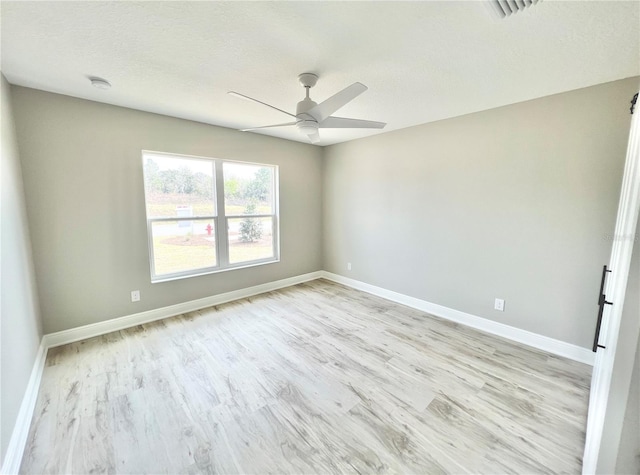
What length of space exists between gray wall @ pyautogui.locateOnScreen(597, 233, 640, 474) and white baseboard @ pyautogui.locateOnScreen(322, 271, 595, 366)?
2.11 metres

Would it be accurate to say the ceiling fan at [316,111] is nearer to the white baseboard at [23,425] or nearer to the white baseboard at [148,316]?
the white baseboard at [23,425]

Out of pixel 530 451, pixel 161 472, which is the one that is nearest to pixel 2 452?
pixel 161 472

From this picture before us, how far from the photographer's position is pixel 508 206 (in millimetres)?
2783

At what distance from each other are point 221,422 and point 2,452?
1.04 metres

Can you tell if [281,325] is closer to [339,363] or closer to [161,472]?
[339,363]

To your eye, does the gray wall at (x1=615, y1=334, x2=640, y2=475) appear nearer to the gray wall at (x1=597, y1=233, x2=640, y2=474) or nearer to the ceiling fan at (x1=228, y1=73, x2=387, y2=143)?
the gray wall at (x1=597, y1=233, x2=640, y2=474)

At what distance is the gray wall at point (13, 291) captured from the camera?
1484 mm

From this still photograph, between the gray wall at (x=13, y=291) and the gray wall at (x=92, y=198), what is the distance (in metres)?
0.16

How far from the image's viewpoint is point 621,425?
2.60 ft

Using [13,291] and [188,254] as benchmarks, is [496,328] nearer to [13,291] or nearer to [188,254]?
[188,254]

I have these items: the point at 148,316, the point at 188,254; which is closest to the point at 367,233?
the point at 188,254

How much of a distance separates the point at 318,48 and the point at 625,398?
2214 millimetres

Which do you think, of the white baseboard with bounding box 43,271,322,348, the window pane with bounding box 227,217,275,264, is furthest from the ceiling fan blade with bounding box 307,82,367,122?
the white baseboard with bounding box 43,271,322,348

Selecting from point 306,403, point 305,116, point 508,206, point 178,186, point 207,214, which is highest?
point 305,116
